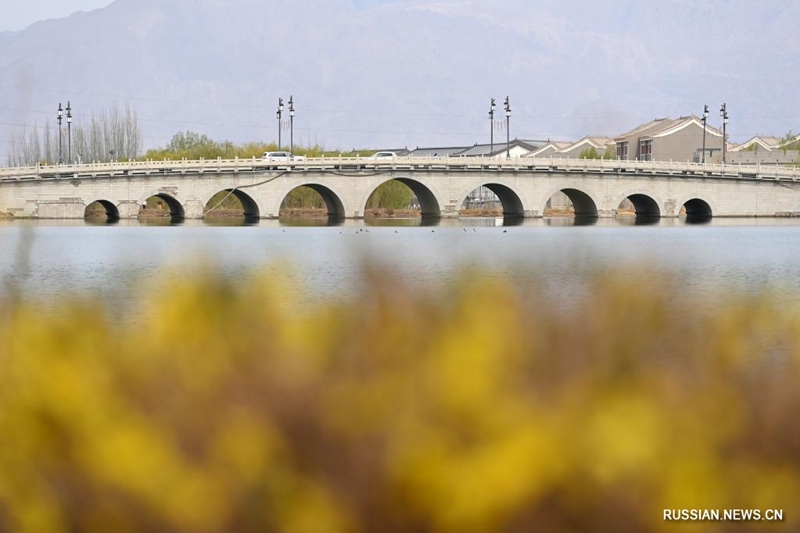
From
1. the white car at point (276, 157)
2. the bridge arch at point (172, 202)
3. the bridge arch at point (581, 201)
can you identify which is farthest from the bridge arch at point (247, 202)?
the bridge arch at point (581, 201)

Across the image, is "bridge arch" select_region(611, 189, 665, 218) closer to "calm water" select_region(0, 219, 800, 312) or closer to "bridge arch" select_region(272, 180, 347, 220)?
"calm water" select_region(0, 219, 800, 312)

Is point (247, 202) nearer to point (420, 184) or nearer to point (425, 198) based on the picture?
point (420, 184)

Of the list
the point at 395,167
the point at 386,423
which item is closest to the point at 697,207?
the point at 395,167

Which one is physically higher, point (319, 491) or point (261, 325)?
point (261, 325)

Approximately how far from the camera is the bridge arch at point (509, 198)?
273ft

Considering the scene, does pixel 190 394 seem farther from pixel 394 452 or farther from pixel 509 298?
pixel 509 298

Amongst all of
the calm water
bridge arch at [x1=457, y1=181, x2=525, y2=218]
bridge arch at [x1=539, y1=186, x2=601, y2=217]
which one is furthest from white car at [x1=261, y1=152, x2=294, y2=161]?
bridge arch at [x1=539, y1=186, x2=601, y2=217]

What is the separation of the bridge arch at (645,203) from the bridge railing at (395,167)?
193cm

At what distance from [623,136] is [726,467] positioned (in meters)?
127

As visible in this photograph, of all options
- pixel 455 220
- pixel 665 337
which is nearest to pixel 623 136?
pixel 455 220

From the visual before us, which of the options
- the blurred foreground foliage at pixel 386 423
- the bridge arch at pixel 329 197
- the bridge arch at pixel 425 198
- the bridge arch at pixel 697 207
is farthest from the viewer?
the bridge arch at pixel 697 207

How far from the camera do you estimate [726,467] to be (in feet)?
13.6

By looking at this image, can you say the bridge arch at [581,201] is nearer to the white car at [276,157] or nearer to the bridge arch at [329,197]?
the bridge arch at [329,197]

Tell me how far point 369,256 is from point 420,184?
77.7 m
